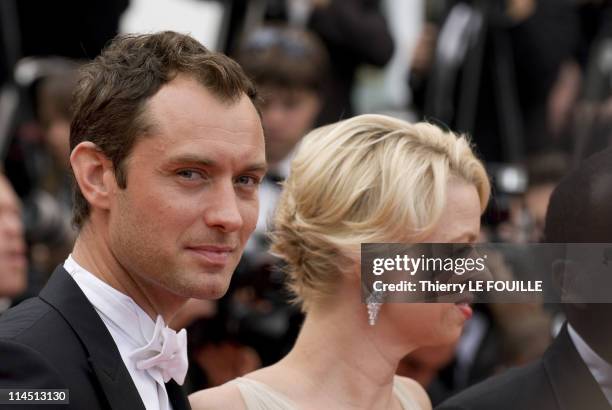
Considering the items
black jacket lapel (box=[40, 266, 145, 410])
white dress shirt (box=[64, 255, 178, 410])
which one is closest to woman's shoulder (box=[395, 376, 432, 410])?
white dress shirt (box=[64, 255, 178, 410])

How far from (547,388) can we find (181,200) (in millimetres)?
969

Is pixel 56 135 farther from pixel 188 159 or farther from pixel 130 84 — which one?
pixel 188 159

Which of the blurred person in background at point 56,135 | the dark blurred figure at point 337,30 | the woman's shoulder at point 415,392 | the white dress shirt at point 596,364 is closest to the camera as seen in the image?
the white dress shirt at point 596,364

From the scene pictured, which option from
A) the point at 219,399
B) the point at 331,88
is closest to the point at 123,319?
the point at 219,399

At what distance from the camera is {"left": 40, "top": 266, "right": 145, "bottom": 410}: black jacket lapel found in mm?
2146

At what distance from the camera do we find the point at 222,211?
2.25 metres

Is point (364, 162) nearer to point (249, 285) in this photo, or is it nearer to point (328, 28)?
point (249, 285)

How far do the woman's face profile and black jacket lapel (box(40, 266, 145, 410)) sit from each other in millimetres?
742

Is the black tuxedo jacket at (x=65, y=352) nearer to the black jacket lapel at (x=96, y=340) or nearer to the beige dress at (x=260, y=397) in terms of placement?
the black jacket lapel at (x=96, y=340)

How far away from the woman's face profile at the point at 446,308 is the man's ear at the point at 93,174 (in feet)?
2.45

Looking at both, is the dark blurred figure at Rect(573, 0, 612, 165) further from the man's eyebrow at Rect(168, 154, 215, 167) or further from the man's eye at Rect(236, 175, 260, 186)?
the man's eyebrow at Rect(168, 154, 215, 167)

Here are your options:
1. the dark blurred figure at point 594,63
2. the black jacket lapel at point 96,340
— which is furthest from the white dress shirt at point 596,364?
the dark blurred figure at point 594,63

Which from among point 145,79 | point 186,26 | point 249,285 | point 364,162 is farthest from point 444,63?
point 145,79

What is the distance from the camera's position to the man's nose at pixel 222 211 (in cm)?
224
